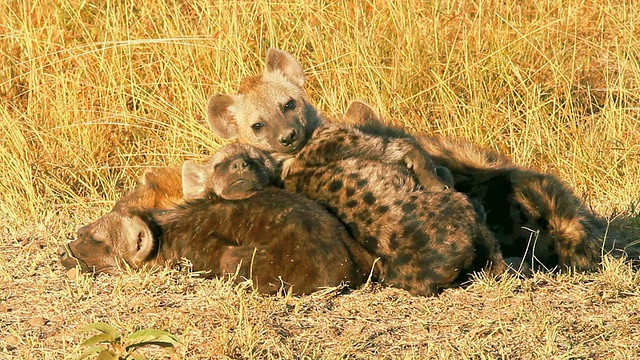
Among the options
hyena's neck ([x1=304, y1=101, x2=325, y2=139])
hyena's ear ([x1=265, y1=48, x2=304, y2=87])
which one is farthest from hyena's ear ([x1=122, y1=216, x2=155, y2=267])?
hyena's ear ([x1=265, y1=48, x2=304, y2=87])

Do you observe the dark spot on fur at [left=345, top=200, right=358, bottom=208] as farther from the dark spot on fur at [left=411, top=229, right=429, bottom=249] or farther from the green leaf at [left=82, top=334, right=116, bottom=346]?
the green leaf at [left=82, top=334, right=116, bottom=346]

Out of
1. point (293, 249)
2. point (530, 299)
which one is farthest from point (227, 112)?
point (530, 299)

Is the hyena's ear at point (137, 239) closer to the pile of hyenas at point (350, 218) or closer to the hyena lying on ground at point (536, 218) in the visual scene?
the pile of hyenas at point (350, 218)

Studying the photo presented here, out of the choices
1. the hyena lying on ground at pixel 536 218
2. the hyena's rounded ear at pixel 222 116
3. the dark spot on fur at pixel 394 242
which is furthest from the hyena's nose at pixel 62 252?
the hyena lying on ground at pixel 536 218

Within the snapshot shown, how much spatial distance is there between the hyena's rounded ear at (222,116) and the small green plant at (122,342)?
1933 mm

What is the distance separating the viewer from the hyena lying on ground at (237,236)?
3.65m

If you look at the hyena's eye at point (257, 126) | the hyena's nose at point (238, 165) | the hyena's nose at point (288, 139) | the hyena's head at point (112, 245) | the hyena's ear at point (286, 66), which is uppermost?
the hyena's ear at point (286, 66)

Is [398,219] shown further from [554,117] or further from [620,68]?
[620,68]

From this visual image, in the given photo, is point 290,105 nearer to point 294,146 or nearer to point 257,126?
point 257,126

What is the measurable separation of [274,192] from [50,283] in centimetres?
100

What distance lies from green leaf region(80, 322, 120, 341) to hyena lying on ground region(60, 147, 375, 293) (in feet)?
2.01

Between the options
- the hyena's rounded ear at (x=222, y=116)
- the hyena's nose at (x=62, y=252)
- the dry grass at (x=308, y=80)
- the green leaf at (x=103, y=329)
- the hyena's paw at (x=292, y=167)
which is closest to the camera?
the green leaf at (x=103, y=329)

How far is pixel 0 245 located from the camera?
459 cm

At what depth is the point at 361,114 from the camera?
187 inches
